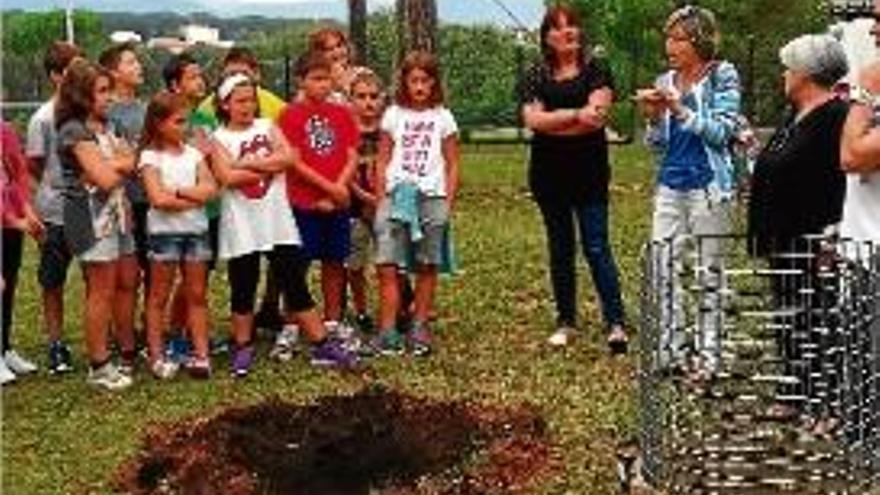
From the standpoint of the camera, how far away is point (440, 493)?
7016 mm

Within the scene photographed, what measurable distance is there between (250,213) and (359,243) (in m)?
1.12

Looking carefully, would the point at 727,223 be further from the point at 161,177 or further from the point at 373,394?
the point at 161,177

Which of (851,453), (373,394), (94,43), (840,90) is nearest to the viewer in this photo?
(851,453)

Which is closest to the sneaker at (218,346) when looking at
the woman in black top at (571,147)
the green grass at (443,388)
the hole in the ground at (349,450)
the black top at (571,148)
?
the green grass at (443,388)

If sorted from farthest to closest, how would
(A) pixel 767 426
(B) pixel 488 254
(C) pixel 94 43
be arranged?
(C) pixel 94 43 → (B) pixel 488 254 → (A) pixel 767 426

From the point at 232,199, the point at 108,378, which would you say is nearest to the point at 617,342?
the point at 232,199

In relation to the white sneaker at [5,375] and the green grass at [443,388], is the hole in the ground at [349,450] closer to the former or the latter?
the green grass at [443,388]

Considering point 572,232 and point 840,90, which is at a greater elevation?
point 840,90

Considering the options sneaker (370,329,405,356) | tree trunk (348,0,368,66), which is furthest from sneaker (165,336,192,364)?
tree trunk (348,0,368,66)

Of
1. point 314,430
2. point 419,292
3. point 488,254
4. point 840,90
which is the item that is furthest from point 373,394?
point 488,254

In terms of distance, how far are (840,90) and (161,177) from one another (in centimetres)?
334

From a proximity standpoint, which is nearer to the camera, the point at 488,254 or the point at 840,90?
the point at 840,90

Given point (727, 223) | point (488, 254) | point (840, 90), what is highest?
point (840, 90)

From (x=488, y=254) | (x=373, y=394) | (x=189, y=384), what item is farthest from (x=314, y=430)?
(x=488, y=254)
